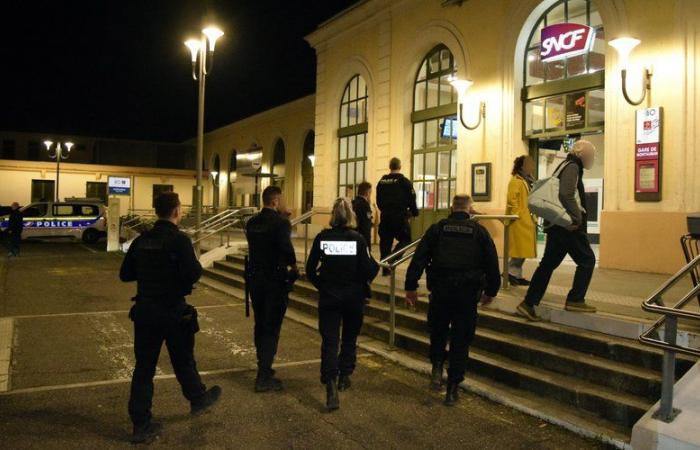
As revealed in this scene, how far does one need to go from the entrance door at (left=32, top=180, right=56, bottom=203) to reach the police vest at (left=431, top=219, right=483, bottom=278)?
129ft

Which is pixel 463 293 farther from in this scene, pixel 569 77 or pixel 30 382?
pixel 569 77

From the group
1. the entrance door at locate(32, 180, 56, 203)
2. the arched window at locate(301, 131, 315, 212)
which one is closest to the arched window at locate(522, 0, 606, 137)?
the arched window at locate(301, 131, 315, 212)

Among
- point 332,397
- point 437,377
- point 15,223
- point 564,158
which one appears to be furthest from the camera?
point 15,223

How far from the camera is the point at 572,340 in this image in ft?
17.3

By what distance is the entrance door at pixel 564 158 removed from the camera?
11419 millimetres

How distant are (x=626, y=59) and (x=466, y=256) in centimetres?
596

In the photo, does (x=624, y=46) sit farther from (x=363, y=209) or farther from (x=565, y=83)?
(x=363, y=209)

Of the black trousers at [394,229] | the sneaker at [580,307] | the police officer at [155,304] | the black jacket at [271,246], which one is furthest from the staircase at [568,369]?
the police officer at [155,304]

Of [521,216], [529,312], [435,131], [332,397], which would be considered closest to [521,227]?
[521,216]

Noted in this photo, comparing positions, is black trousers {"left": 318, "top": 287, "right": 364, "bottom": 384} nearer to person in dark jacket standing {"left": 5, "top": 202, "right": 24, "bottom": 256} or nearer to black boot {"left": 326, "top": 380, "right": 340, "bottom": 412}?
black boot {"left": 326, "top": 380, "right": 340, "bottom": 412}

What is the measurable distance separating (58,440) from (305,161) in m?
21.7

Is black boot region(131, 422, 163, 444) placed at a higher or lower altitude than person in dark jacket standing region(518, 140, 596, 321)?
lower

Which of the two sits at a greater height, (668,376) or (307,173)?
(307,173)

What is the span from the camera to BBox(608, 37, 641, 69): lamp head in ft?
28.7
